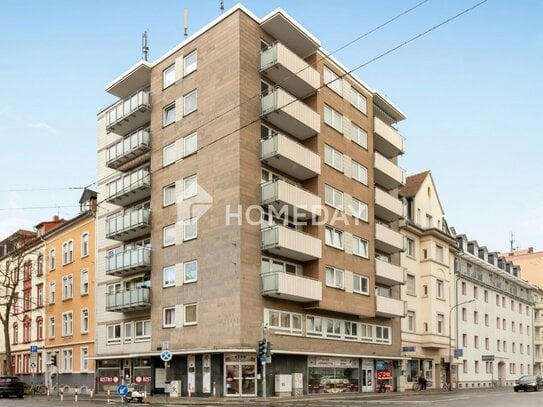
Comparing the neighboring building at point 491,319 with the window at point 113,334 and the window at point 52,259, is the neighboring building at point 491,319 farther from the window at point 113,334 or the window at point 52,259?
the window at point 52,259

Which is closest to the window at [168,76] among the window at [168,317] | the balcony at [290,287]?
the window at [168,317]

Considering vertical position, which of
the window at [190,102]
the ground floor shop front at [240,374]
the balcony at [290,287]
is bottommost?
the ground floor shop front at [240,374]

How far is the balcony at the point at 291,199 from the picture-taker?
122 feet

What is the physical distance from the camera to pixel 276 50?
38.7 meters

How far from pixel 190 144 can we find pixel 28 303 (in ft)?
103

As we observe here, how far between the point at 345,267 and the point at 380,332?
784 centimetres

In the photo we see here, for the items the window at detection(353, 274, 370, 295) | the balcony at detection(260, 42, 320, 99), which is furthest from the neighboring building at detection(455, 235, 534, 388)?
the balcony at detection(260, 42, 320, 99)

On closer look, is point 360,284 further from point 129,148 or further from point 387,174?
point 129,148

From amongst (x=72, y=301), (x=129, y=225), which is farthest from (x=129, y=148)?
(x=72, y=301)

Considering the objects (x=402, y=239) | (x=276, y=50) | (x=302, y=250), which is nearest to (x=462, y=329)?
(x=402, y=239)

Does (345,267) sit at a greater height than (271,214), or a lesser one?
lesser

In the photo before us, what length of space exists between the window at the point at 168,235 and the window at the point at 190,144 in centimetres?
443

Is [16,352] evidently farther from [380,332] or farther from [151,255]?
[380,332]

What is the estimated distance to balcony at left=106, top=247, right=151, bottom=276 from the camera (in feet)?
136
